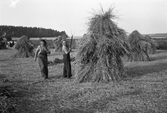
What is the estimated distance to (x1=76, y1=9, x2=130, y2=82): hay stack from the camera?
820 centimetres

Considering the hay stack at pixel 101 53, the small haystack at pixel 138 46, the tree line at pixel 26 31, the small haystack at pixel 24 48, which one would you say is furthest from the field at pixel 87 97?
the tree line at pixel 26 31

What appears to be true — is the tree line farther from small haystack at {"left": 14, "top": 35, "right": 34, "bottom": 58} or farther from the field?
the field

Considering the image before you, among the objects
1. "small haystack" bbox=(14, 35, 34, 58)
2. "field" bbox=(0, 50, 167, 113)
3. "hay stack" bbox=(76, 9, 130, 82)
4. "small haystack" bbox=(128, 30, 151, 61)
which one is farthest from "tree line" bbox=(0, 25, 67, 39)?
"field" bbox=(0, 50, 167, 113)

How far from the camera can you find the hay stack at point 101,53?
8.20 metres

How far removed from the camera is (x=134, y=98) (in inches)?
233

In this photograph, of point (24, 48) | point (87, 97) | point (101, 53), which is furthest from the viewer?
point (24, 48)

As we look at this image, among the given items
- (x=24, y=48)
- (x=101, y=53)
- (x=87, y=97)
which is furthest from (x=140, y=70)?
(x=24, y=48)

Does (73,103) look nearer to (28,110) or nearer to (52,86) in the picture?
(28,110)

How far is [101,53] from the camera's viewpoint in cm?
820

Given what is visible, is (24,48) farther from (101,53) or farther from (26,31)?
(26,31)

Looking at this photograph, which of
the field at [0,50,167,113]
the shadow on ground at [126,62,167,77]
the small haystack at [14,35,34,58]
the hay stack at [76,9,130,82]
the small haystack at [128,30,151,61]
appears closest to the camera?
the field at [0,50,167,113]

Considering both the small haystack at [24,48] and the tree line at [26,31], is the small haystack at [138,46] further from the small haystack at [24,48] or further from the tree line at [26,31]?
the tree line at [26,31]

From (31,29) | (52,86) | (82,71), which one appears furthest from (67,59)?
(31,29)

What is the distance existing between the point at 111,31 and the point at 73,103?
13.0 ft
